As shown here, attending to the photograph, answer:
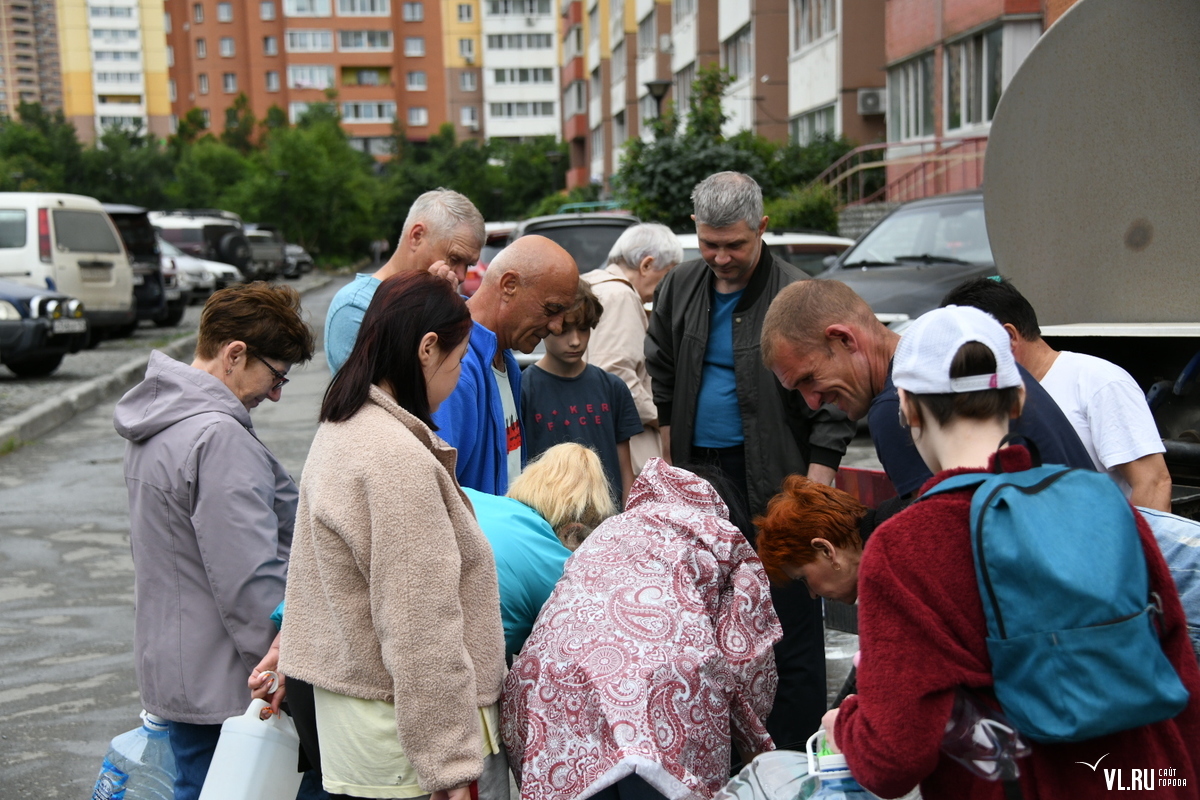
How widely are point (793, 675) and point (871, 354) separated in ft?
4.48

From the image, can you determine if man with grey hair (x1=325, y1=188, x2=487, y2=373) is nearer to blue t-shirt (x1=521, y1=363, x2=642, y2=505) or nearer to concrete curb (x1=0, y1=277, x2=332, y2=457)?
blue t-shirt (x1=521, y1=363, x2=642, y2=505)

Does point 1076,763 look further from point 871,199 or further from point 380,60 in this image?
point 380,60

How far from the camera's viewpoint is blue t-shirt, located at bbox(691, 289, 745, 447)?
440 cm

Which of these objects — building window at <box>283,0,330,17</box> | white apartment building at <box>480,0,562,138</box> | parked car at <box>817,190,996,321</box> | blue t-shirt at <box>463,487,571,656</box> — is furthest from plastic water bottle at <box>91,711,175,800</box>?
building window at <box>283,0,330,17</box>

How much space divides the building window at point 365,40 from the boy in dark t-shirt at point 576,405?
8729cm

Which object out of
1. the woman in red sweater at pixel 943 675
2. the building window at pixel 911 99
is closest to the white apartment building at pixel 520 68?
the building window at pixel 911 99

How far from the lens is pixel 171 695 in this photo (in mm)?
2943

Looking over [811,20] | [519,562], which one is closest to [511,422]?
[519,562]

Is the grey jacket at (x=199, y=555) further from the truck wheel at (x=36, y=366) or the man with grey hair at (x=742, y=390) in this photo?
the truck wheel at (x=36, y=366)

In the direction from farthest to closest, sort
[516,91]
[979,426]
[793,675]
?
1. [516,91]
2. [793,675]
3. [979,426]

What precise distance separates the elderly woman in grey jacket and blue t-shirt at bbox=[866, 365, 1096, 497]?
156 cm

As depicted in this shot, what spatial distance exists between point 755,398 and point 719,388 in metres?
0.19

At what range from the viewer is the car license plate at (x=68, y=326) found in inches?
529

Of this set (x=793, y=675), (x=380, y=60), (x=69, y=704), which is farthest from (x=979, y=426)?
(x=380, y=60)
